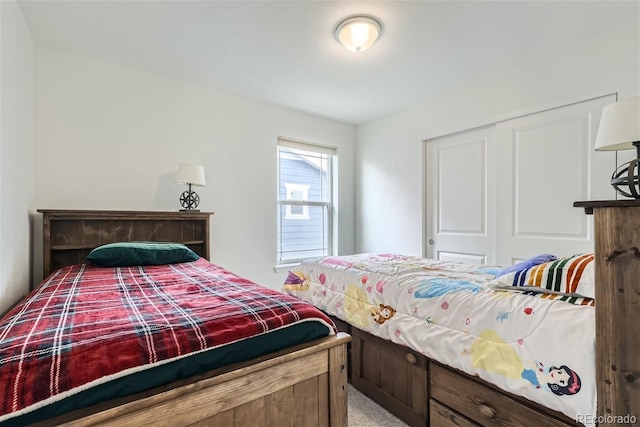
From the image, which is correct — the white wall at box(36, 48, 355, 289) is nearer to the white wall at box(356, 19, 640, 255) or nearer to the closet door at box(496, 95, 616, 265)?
the white wall at box(356, 19, 640, 255)

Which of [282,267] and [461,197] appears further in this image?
[282,267]

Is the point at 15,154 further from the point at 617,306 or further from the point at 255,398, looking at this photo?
the point at 617,306

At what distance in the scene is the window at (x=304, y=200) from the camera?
3664mm

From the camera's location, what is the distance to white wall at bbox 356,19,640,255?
2.07m

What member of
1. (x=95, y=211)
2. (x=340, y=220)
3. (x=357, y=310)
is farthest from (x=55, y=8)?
(x=340, y=220)

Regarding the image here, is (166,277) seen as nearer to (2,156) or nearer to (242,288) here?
(242,288)

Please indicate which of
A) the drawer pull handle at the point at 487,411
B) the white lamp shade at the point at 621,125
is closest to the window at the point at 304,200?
the drawer pull handle at the point at 487,411

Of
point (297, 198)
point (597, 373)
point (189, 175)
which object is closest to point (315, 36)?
point (189, 175)

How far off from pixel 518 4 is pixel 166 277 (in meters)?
2.65

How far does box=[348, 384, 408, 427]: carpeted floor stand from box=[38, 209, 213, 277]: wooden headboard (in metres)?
1.75

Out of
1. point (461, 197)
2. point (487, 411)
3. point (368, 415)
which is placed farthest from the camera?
point (461, 197)

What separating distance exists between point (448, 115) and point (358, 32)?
1.54 m

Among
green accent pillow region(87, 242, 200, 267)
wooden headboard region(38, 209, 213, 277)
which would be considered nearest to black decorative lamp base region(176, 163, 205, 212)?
wooden headboard region(38, 209, 213, 277)

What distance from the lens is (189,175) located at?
2611 millimetres
